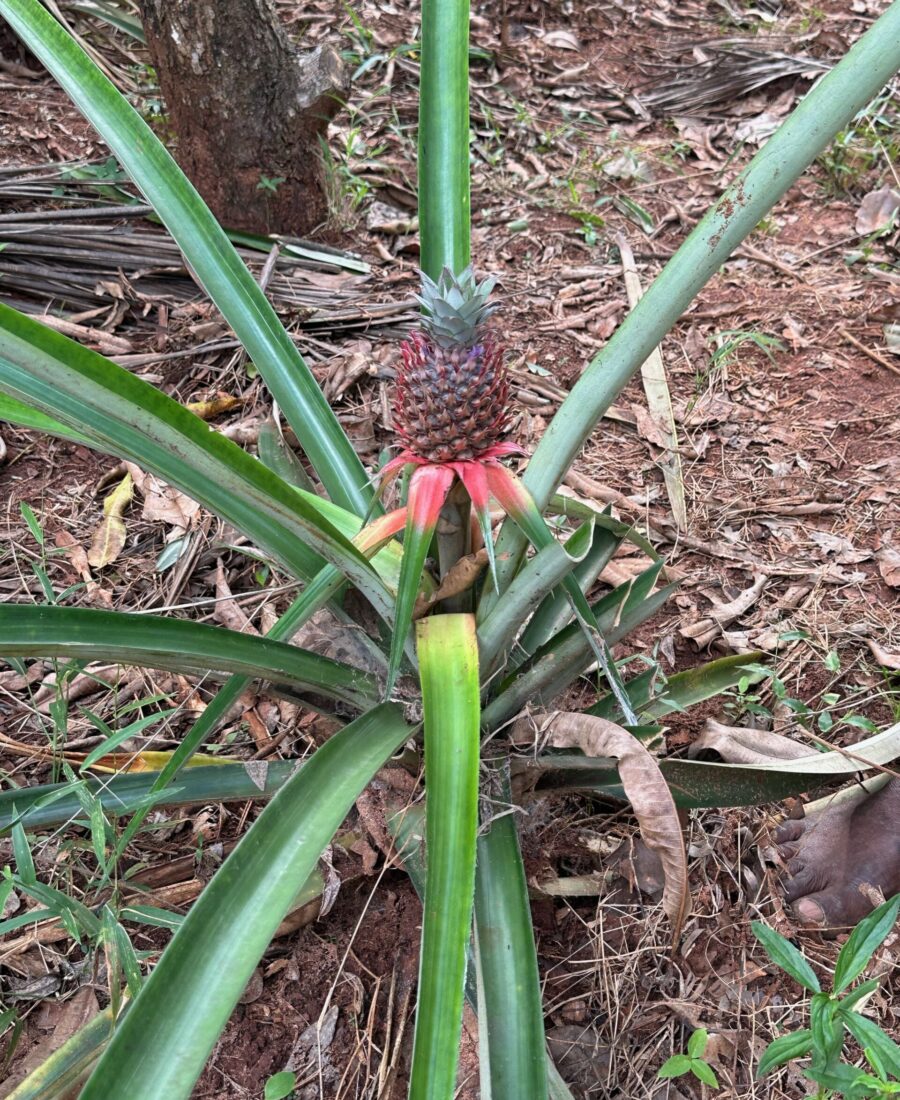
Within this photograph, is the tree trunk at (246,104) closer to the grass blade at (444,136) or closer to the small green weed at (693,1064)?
the grass blade at (444,136)

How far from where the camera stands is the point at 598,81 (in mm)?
3789

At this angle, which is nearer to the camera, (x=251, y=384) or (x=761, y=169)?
(x=761, y=169)

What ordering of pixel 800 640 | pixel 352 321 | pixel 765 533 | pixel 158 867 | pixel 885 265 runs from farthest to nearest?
1. pixel 885 265
2. pixel 352 321
3. pixel 765 533
4. pixel 800 640
5. pixel 158 867

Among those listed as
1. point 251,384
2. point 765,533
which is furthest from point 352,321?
point 765,533

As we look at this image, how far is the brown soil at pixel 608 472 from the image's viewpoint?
1.39 m

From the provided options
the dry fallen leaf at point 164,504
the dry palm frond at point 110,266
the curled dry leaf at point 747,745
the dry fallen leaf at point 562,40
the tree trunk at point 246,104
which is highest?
the dry fallen leaf at point 562,40

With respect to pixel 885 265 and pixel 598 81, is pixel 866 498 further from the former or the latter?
pixel 598 81

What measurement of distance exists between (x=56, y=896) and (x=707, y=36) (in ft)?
14.2

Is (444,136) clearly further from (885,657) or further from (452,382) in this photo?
(885,657)

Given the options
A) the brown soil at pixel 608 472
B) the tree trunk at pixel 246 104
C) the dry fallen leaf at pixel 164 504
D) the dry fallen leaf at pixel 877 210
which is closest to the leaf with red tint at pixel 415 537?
the brown soil at pixel 608 472

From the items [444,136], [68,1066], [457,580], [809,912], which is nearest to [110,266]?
[444,136]

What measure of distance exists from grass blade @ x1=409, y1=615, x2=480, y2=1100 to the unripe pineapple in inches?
10.7

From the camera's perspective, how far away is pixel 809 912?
1483 mm

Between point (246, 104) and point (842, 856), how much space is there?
93.4 inches
